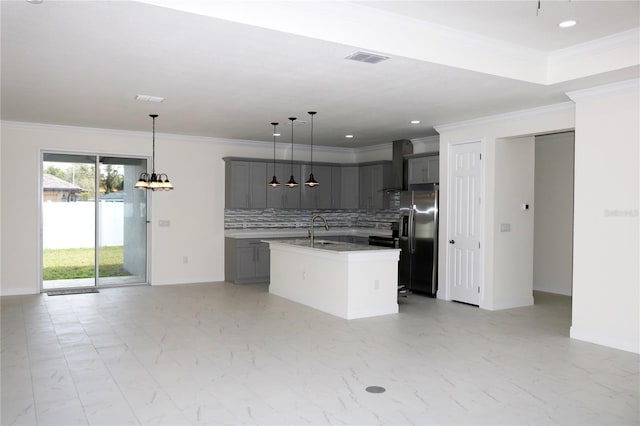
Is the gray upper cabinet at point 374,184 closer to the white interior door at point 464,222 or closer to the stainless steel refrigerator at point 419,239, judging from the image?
the stainless steel refrigerator at point 419,239

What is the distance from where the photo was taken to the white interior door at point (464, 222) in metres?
7.43

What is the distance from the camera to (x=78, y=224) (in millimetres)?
8680

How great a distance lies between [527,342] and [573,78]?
271 centimetres

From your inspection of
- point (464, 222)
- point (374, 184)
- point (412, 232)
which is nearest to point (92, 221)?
point (374, 184)

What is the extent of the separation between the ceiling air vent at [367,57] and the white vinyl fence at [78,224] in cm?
607

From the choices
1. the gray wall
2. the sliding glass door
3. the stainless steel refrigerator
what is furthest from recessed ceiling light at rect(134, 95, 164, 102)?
the gray wall

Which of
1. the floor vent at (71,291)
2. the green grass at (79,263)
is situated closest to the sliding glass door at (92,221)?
the green grass at (79,263)

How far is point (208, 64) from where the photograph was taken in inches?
186

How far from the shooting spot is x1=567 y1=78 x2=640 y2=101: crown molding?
5.14 m

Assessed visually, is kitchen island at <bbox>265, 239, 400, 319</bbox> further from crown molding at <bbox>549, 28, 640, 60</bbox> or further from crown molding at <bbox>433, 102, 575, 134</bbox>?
crown molding at <bbox>549, 28, 640, 60</bbox>

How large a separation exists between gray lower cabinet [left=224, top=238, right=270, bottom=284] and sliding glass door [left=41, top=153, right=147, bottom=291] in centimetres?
149

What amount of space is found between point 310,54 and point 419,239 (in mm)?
4670

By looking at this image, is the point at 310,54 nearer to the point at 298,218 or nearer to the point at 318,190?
the point at 318,190

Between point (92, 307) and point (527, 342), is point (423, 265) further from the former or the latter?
point (92, 307)
